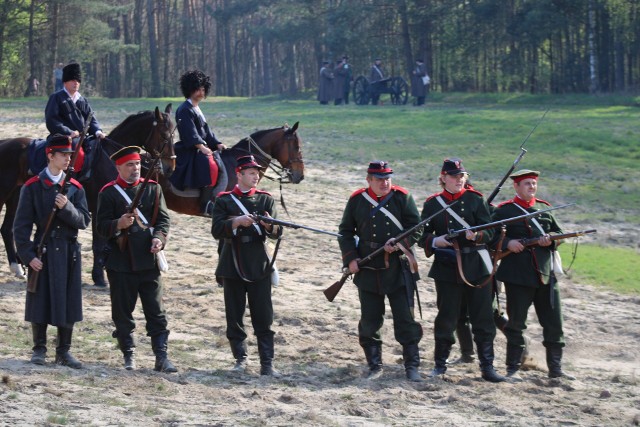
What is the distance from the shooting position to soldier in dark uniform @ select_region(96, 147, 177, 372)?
8.09 m

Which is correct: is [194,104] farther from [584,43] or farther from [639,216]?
[584,43]

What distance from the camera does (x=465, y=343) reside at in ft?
29.8

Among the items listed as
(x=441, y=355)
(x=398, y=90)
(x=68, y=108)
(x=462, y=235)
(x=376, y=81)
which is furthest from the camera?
(x=398, y=90)

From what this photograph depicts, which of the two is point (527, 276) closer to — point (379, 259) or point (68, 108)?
point (379, 259)

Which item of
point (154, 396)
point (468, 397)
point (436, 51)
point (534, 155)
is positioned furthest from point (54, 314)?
point (436, 51)

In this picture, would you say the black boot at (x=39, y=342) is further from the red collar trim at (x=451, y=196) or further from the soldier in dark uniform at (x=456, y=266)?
the red collar trim at (x=451, y=196)

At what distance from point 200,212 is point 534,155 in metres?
12.1

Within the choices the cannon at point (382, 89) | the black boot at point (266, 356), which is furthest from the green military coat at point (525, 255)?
the cannon at point (382, 89)

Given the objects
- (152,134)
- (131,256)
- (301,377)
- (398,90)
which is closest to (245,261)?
(131,256)

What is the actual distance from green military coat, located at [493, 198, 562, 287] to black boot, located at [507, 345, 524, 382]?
0.52 m

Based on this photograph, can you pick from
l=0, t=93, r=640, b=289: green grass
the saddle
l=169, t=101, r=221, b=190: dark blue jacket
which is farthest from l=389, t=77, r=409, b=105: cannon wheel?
the saddle

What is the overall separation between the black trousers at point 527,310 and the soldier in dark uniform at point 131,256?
2632 mm

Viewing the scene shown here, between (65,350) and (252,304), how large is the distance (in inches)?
55.2

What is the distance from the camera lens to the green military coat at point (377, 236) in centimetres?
828
